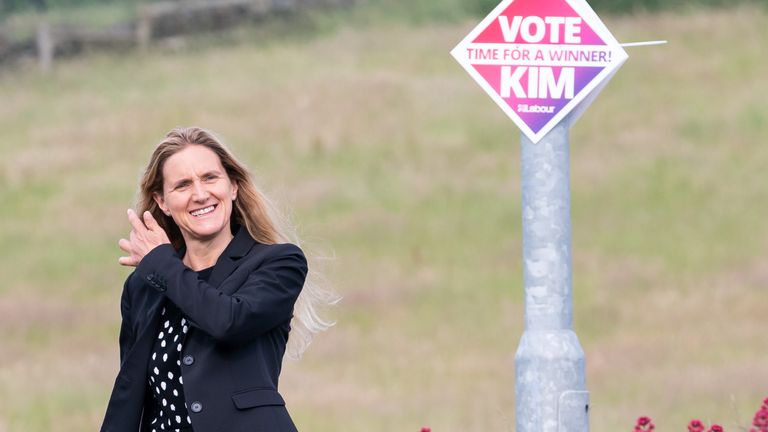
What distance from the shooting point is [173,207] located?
14.6ft

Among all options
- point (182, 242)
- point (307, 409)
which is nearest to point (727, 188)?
point (307, 409)

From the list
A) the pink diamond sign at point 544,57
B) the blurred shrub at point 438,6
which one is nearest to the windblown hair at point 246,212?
the pink diamond sign at point 544,57

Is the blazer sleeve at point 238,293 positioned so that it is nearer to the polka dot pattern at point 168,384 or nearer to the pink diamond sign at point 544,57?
the polka dot pattern at point 168,384

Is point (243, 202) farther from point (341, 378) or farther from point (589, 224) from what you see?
point (589, 224)

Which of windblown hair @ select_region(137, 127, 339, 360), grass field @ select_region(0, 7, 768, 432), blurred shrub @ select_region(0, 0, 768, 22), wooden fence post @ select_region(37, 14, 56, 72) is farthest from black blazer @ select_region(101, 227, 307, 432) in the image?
wooden fence post @ select_region(37, 14, 56, 72)

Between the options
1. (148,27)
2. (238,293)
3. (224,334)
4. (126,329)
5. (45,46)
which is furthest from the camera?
(148,27)

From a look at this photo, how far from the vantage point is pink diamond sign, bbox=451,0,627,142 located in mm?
4617

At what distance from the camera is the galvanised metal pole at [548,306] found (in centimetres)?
464

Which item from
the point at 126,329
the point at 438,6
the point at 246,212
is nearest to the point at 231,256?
the point at 246,212

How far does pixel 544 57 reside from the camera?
4.62 metres

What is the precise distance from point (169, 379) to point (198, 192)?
1.79 feet

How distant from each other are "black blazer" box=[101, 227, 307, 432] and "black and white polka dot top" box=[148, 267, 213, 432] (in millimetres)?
29

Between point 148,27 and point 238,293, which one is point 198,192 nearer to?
point 238,293

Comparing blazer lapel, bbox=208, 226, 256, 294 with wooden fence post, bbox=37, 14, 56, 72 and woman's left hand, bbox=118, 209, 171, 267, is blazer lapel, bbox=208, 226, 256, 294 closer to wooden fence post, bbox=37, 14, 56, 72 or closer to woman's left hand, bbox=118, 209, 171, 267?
woman's left hand, bbox=118, 209, 171, 267
